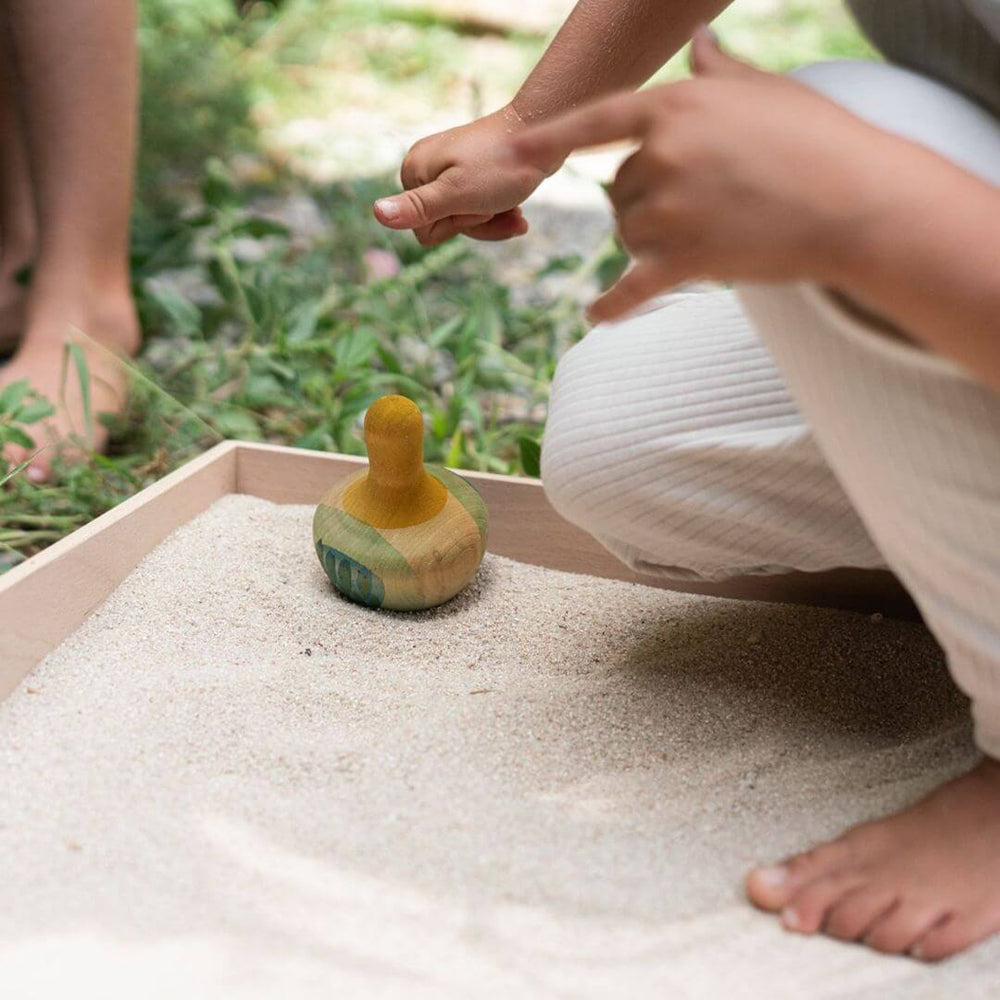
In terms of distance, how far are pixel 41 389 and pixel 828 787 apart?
97 centimetres

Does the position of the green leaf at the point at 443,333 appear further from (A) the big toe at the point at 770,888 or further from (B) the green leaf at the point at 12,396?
(A) the big toe at the point at 770,888

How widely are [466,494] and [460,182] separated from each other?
0.27 metres

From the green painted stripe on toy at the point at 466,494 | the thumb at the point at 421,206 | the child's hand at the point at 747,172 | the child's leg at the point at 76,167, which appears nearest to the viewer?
the child's hand at the point at 747,172

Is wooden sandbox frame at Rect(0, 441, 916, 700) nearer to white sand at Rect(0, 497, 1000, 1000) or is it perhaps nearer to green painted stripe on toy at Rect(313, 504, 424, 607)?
white sand at Rect(0, 497, 1000, 1000)

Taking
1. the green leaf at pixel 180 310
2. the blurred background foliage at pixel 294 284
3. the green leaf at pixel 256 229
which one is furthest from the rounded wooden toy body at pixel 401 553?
the green leaf at pixel 256 229

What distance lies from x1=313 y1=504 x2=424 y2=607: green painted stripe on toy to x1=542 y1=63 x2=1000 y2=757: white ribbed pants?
16 cm

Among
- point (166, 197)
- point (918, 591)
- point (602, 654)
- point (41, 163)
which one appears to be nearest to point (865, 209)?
point (918, 591)

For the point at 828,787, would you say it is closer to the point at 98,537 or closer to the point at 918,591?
the point at 918,591

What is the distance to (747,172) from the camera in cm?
57

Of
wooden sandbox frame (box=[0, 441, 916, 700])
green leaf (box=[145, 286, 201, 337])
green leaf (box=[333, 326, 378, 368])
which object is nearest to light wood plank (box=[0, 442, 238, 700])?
wooden sandbox frame (box=[0, 441, 916, 700])

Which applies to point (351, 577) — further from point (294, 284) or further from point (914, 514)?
point (294, 284)

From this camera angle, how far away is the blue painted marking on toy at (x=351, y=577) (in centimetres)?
101

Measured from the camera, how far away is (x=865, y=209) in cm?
56

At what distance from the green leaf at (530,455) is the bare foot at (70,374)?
1.56 feet
